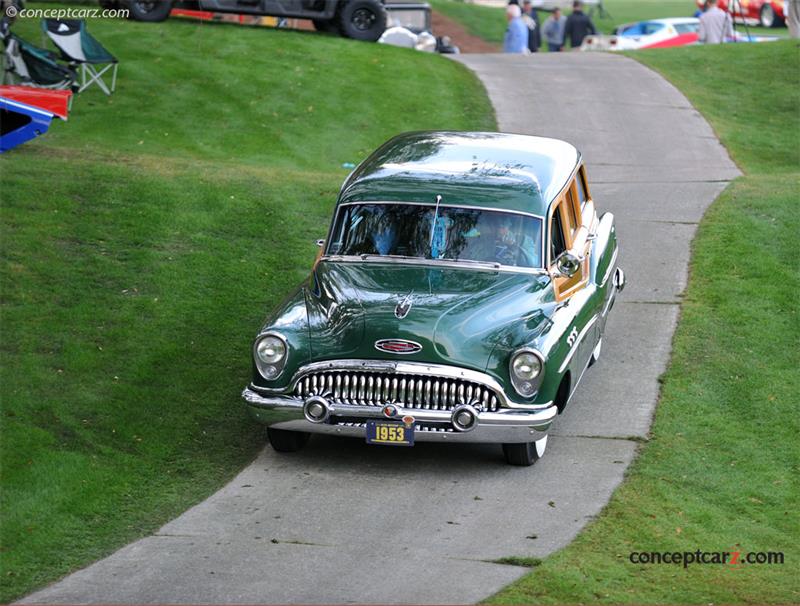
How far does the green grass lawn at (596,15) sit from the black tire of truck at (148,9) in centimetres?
1928

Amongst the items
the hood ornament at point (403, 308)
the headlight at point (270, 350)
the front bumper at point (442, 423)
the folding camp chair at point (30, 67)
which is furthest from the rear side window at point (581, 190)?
the folding camp chair at point (30, 67)

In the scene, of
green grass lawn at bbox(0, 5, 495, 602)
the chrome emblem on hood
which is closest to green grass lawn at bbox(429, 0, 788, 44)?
green grass lawn at bbox(0, 5, 495, 602)

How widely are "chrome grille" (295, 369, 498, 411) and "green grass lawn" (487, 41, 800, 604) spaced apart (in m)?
1.14

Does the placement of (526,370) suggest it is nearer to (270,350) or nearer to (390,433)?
(390,433)

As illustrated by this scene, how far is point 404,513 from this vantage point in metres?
8.00

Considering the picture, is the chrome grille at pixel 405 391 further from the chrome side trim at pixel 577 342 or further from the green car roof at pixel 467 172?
the green car roof at pixel 467 172

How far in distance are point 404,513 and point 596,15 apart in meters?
42.8

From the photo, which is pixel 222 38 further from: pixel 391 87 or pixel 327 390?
pixel 327 390

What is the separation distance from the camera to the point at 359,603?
662cm

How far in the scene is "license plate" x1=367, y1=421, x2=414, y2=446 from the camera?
837 centimetres

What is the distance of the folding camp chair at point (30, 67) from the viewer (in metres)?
18.0

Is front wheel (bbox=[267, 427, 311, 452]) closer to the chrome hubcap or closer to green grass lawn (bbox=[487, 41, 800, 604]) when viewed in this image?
green grass lawn (bbox=[487, 41, 800, 604])

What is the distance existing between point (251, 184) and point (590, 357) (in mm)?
6123

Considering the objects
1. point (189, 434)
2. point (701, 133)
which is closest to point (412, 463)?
point (189, 434)
